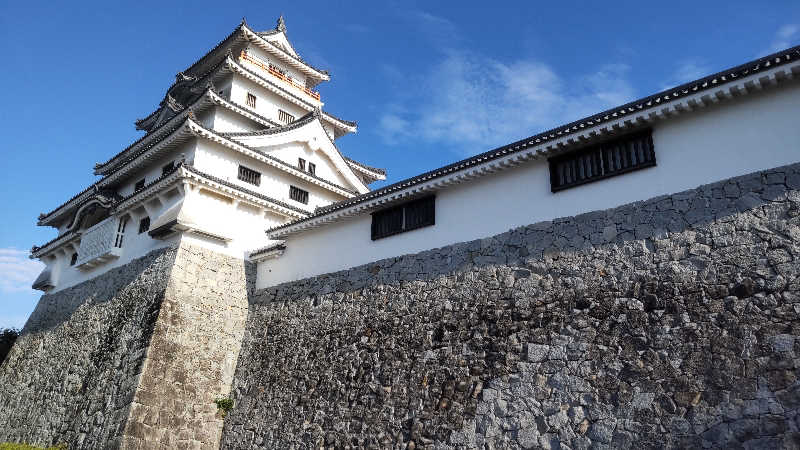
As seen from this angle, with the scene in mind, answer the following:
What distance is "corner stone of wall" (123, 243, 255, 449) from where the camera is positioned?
12.5 meters

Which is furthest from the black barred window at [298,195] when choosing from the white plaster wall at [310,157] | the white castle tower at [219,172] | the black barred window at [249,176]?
the black barred window at [249,176]

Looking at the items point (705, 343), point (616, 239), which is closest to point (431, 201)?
point (616, 239)

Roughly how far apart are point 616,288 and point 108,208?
647 inches

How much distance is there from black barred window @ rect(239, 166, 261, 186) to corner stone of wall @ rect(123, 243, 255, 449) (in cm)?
317

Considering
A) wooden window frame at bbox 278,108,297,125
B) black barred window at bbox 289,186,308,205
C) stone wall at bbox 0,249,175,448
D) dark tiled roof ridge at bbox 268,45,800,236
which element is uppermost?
wooden window frame at bbox 278,108,297,125

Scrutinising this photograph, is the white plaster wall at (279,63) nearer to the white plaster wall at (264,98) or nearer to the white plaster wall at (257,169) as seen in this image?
the white plaster wall at (264,98)

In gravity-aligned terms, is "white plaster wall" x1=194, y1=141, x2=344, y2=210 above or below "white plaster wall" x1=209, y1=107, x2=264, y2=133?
below

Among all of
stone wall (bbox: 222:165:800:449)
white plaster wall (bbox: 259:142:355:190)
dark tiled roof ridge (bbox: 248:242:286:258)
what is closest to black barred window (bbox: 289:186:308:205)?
white plaster wall (bbox: 259:142:355:190)

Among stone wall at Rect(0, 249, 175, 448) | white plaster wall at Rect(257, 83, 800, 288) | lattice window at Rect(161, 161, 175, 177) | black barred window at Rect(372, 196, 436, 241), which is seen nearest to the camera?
white plaster wall at Rect(257, 83, 800, 288)

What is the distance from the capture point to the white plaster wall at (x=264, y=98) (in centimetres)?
2195

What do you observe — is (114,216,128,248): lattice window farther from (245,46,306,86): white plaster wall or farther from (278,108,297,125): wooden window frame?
(245,46,306,86): white plaster wall

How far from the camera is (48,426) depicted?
15.1 m

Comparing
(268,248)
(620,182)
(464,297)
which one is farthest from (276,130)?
(620,182)

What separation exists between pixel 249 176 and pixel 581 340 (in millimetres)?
12526
